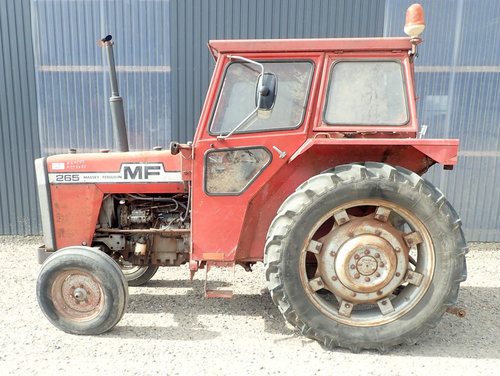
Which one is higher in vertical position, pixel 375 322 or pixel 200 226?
pixel 200 226

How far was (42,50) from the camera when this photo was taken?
5.07 meters

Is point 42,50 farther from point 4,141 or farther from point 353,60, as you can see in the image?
point 353,60

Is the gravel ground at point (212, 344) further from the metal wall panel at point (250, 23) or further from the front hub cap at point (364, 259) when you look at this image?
the metal wall panel at point (250, 23)

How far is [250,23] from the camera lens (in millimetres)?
5031

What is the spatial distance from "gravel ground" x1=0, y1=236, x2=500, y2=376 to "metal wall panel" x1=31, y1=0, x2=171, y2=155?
238 cm

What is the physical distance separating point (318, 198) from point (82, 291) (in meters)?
1.90

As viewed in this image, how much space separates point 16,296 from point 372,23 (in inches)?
208

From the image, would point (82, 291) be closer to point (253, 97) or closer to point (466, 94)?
point (253, 97)

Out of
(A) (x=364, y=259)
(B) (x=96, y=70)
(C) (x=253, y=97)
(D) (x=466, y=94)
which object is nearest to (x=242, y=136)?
(C) (x=253, y=97)

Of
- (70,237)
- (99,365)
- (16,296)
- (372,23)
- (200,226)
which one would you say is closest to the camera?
(99,365)

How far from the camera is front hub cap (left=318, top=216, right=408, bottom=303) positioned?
103 inches

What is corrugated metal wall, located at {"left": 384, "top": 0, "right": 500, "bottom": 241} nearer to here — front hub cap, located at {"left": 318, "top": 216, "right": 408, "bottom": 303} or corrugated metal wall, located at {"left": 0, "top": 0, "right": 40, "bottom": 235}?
front hub cap, located at {"left": 318, "top": 216, "right": 408, "bottom": 303}

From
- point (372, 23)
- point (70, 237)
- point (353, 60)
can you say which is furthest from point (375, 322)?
point (372, 23)

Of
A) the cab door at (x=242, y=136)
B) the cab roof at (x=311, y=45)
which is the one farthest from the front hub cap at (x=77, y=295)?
the cab roof at (x=311, y=45)
